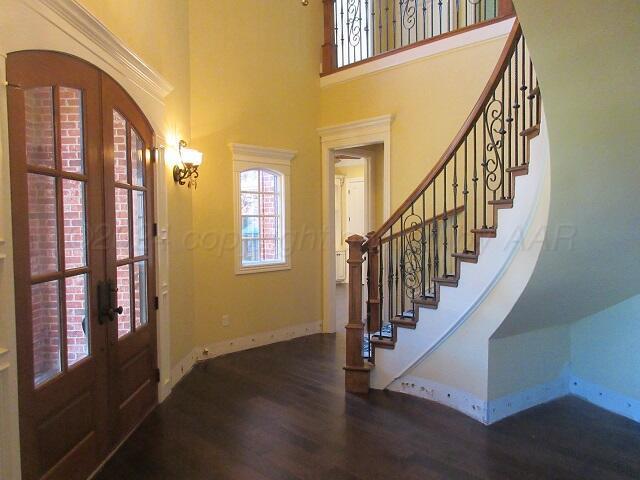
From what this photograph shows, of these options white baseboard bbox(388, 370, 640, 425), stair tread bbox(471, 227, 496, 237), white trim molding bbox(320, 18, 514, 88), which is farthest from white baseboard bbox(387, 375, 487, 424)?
white trim molding bbox(320, 18, 514, 88)

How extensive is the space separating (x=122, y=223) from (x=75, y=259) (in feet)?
2.01

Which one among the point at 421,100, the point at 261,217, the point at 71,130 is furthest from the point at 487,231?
the point at 261,217

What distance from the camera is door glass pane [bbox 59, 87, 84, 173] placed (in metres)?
2.24

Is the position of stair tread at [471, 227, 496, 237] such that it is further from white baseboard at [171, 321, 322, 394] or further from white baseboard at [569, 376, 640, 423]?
white baseboard at [171, 321, 322, 394]

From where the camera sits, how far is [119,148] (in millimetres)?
2865

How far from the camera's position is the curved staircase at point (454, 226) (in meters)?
2.71

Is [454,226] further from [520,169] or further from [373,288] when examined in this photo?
[373,288]

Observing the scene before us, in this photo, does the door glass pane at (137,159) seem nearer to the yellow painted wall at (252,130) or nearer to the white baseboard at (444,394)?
the yellow painted wall at (252,130)

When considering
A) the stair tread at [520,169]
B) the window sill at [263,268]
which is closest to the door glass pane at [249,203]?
the window sill at [263,268]

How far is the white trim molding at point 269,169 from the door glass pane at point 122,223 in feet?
5.94

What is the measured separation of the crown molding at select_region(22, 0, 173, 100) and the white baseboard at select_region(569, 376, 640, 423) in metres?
4.17

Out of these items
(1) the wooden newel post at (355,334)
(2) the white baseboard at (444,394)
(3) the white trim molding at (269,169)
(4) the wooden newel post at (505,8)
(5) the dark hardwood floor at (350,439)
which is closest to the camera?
(5) the dark hardwood floor at (350,439)

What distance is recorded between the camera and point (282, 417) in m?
3.26

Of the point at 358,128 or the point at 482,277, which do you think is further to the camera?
the point at 358,128
